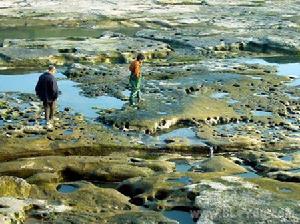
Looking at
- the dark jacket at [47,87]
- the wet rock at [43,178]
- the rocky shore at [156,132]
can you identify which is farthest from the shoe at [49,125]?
the wet rock at [43,178]

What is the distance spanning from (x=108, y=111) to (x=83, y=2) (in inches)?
2314

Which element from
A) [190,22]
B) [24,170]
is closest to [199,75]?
[24,170]

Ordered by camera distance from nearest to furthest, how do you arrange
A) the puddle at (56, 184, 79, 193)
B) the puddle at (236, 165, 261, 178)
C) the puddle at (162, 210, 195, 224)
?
the puddle at (162, 210, 195, 224), the puddle at (56, 184, 79, 193), the puddle at (236, 165, 261, 178)

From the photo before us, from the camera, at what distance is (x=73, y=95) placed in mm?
31938

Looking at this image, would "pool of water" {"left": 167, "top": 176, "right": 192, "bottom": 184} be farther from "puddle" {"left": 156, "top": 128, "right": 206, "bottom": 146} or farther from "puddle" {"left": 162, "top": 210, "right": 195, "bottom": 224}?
"puddle" {"left": 156, "top": 128, "right": 206, "bottom": 146}

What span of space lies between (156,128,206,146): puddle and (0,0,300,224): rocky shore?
82 millimetres

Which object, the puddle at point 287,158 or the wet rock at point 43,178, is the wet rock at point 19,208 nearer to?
the wet rock at point 43,178

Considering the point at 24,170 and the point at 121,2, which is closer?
Answer: the point at 24,170

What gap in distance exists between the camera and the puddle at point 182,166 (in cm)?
2116

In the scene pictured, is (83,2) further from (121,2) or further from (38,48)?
(38,48)

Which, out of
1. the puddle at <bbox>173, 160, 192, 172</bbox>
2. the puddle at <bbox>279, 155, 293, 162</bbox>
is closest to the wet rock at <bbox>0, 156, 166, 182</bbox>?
the puddle at <bbox>173, 160, 192, 172</bbox>

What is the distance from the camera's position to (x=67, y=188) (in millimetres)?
18938

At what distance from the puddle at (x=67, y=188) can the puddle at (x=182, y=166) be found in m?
4.02

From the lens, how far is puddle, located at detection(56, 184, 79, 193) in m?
18.6
